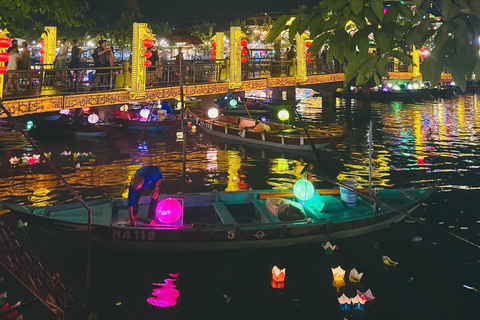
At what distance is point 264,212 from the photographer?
11148mm

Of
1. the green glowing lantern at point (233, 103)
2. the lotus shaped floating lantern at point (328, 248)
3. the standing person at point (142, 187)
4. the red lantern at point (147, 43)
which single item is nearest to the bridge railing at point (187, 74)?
the red lantern at point (147, 43)

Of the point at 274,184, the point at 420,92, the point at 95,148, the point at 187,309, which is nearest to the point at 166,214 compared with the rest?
the point at 187,309

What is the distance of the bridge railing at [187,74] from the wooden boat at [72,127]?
17.8ft

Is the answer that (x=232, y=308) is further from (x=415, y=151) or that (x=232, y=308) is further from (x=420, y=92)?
(x=420, y=92)

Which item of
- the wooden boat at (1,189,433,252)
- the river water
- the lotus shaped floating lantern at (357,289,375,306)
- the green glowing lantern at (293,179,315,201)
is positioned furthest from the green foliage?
the green glowing lantern at (293,179,315,201)

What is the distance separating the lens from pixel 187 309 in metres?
8.54

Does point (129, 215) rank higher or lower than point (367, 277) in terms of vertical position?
higher

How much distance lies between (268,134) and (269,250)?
483 inches

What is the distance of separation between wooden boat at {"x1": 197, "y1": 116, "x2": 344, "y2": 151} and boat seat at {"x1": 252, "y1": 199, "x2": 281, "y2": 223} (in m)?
10.0

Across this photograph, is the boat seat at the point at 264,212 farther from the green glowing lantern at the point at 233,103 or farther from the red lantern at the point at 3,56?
the green glowing lantern at the point at 233,103

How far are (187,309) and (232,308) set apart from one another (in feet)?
2.83

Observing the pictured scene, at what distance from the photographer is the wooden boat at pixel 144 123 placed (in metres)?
26.5

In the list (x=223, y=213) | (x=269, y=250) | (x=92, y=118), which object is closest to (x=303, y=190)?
(x=269, y=250)

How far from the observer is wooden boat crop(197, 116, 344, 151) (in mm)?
21373
